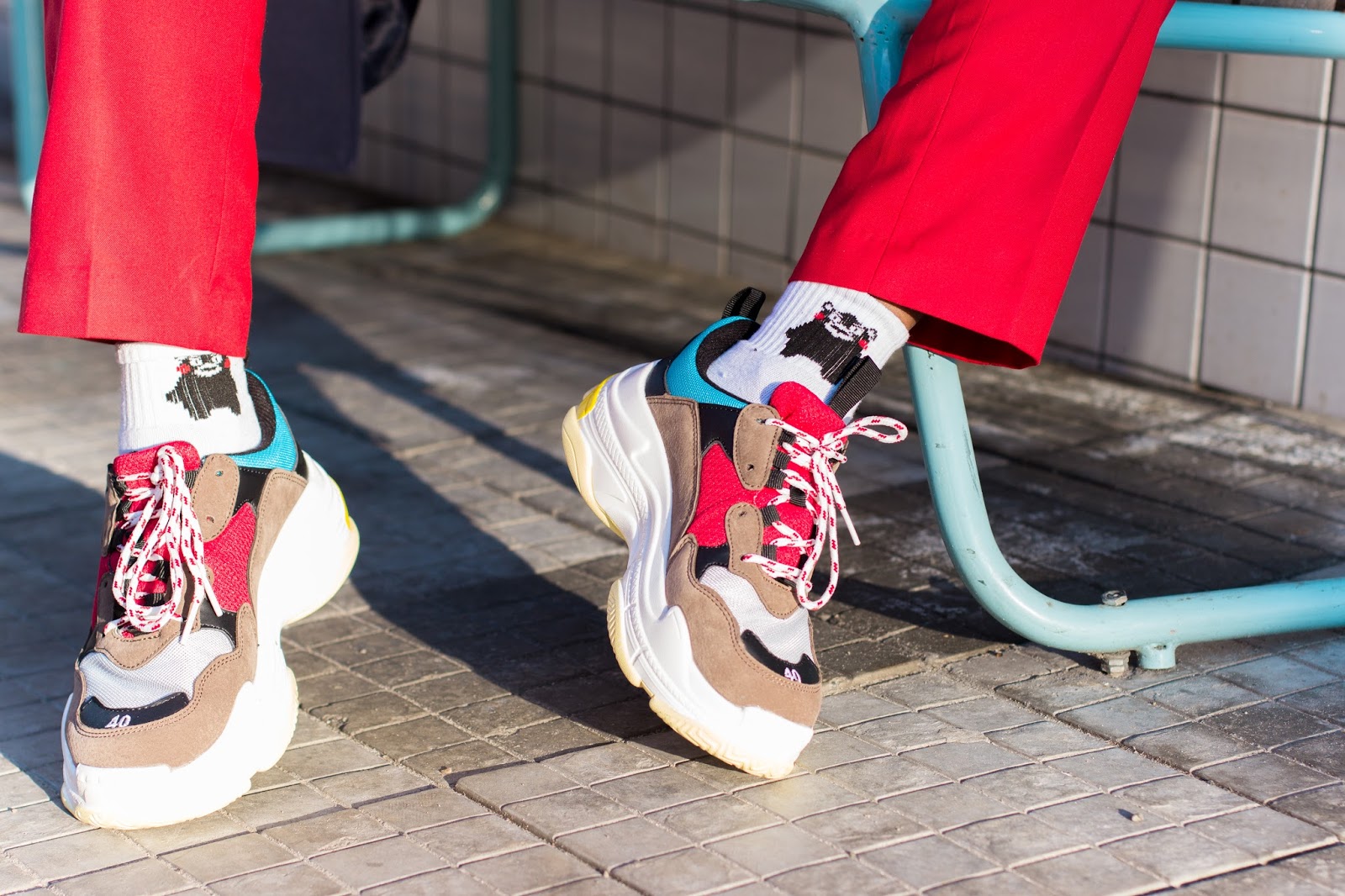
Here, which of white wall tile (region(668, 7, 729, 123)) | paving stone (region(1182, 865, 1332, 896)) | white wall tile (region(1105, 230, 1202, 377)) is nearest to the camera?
paving stone (region(1182, 865, 1332, 896))

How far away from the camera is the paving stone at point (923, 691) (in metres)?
1.41

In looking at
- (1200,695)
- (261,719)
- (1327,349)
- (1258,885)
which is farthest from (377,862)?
(1327,349)

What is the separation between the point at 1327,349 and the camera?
2367 mm

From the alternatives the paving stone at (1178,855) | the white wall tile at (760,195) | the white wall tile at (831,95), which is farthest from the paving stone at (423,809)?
the white wall tile at (760,195)

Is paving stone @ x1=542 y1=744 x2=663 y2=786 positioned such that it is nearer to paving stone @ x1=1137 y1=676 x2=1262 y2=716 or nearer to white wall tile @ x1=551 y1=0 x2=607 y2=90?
paving stone @ x1=1137 y1=676 x2=1262 y2=716

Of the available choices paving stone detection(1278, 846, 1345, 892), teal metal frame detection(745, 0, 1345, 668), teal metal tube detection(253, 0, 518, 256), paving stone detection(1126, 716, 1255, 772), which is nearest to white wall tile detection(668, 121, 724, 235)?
teal metal tube detection(253, 0, 518, 256)

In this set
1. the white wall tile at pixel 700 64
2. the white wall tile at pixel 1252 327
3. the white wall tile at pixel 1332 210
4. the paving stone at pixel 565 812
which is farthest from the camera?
the white wall tile at pixel 700 64

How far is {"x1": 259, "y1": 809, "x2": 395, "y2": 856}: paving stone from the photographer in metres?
1.17

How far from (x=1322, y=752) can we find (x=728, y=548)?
19.8 inches

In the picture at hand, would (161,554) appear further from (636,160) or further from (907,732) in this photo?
(636,160)

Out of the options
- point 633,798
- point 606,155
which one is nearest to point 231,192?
point 633,798

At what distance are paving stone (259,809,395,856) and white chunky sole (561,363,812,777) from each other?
0.22 m

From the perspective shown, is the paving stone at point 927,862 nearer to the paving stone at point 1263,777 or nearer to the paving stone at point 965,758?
the paving stone at point 965,758

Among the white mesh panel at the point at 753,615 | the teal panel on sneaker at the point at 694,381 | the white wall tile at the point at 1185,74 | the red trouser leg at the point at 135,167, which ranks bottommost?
the white mesh panel at the point at 753,615
